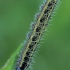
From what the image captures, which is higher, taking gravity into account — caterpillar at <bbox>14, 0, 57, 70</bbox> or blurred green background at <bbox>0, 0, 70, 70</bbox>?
blurred green background at <bbox>0, 0, 70, 70</bbox>

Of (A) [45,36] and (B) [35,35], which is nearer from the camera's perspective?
(B) [35,35]

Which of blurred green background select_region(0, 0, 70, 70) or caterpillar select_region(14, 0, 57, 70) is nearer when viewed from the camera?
caterpillar select_region(14, 0, 57, 70)

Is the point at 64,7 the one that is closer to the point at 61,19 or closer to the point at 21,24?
the point at 61,19

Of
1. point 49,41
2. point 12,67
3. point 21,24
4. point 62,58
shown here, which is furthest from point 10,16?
point 12,67

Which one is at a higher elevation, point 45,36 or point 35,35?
point 45,36
